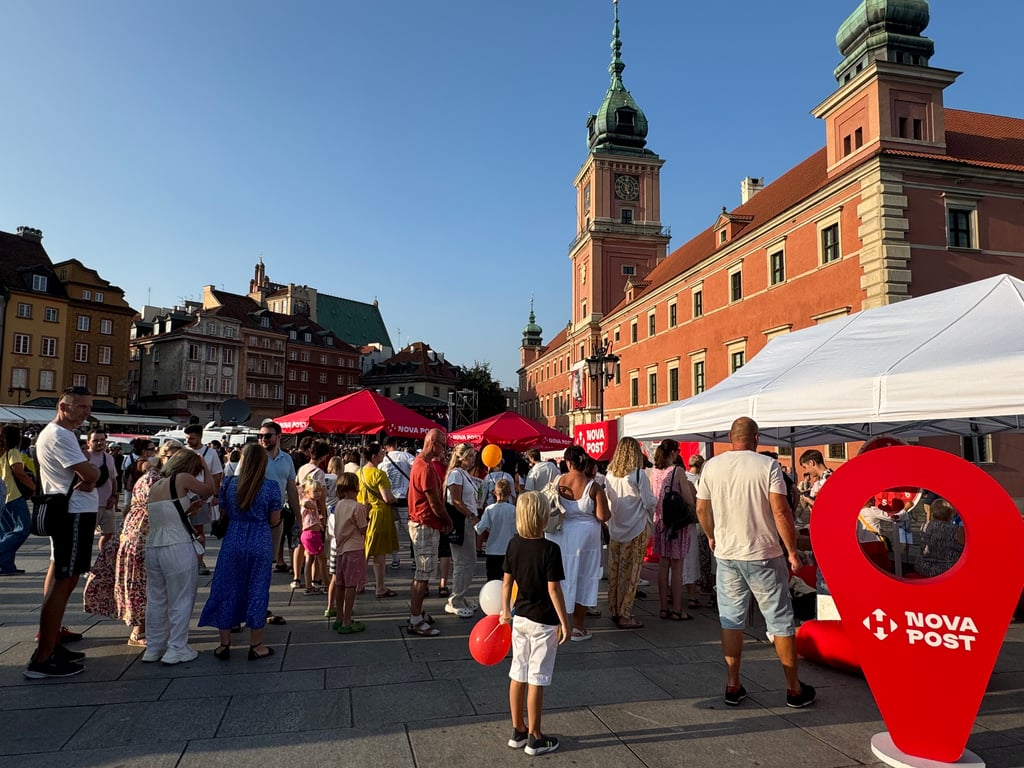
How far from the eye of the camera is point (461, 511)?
6.86 metres

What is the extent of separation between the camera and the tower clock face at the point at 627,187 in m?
54.7

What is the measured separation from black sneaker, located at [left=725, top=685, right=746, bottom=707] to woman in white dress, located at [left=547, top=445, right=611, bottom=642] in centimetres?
175

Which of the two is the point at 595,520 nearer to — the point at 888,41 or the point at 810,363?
the point at 810,363

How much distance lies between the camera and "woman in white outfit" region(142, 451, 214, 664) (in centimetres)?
524

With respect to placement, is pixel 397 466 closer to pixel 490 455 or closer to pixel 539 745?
pixel 490 455

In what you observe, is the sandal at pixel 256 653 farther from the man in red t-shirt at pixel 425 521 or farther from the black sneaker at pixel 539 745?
the black sneaker at pixel 539 745

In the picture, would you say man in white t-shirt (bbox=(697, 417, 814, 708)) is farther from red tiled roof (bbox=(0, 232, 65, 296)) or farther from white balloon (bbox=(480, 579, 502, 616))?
red tiled roof (bbox=(0, 232, 65, 296))

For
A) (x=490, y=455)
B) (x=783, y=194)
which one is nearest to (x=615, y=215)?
(x=783, y=194)

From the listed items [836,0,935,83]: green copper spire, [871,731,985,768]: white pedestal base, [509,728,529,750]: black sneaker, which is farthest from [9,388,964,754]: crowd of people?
[836,0,935,83]: green copper spire

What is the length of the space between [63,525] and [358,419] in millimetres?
6114

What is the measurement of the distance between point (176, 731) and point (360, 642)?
2.15 m

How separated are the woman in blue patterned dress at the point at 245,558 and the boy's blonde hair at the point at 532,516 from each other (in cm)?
266

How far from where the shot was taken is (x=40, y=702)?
4402 mm

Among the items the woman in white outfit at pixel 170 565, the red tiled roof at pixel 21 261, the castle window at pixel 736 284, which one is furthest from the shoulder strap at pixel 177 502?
the red tiled roof at pixel 21 261
